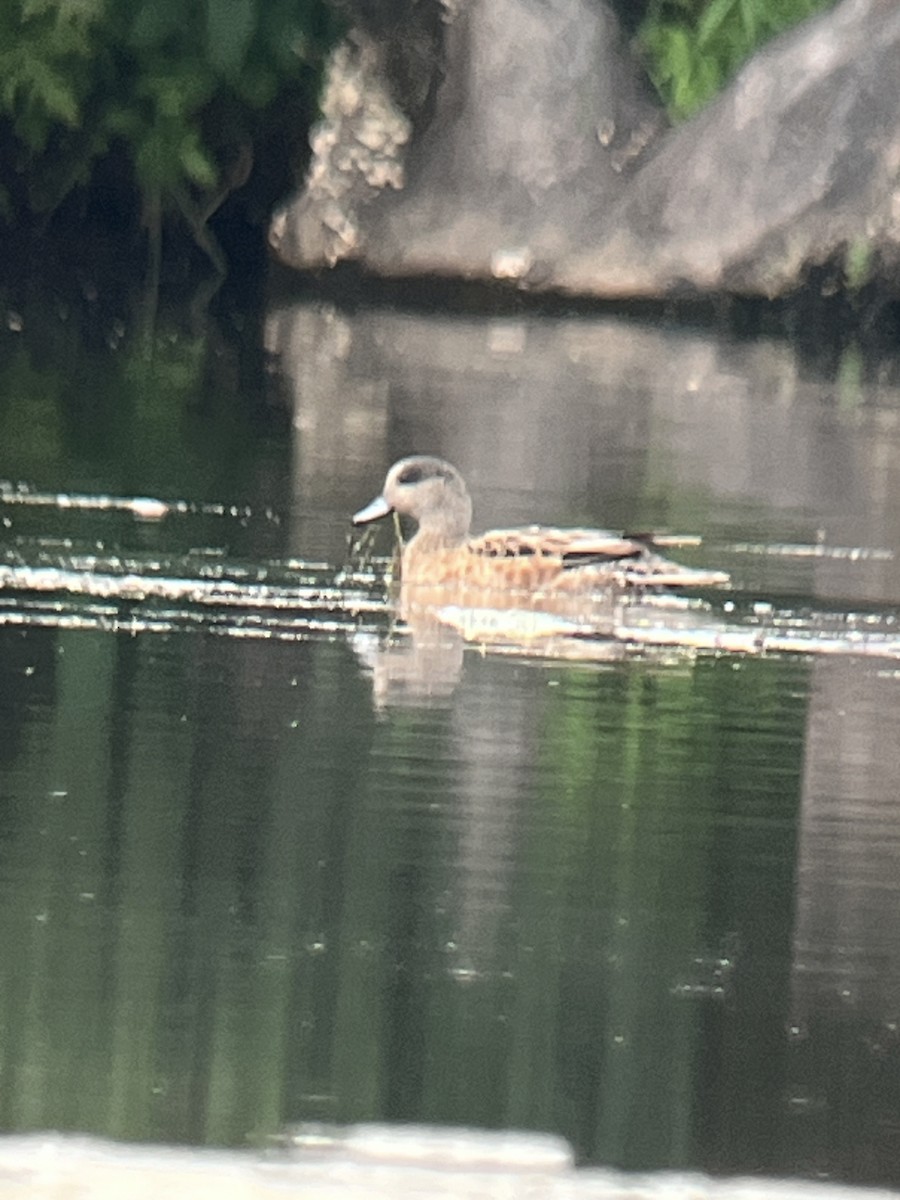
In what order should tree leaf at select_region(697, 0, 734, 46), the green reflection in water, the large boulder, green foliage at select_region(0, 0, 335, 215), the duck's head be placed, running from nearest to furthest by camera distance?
the green reflection in water
the duck's head
the large boulder
green foliage at select_region(0, 0, 335, 215)
tree leaf at select_region(697, 0, 734, 46)

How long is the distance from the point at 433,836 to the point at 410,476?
3334 millimetres

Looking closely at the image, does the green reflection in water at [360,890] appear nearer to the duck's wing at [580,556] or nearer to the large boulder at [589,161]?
the duck's wing at [580,556]

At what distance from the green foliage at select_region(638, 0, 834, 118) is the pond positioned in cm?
1401

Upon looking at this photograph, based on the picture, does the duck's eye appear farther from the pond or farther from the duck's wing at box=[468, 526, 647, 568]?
the duck's wing at box=[468, 526, 647, 568]

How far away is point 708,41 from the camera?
24734 millimetres

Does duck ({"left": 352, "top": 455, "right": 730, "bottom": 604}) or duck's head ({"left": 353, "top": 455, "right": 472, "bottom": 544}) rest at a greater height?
duck's head ({"left": 353, "top": 455, "right": 472, "bottom": 544})

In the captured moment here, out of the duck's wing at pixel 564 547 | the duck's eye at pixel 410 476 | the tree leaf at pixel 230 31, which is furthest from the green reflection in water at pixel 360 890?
the tree leaf at pixel 230 31

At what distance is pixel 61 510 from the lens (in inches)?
376

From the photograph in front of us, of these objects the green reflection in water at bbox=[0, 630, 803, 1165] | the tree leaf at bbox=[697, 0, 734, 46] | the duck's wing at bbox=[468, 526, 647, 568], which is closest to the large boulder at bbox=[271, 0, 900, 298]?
the tree leaf at bbox=[697, 0, 734, 46]

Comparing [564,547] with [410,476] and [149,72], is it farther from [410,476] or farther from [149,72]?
[149,72]

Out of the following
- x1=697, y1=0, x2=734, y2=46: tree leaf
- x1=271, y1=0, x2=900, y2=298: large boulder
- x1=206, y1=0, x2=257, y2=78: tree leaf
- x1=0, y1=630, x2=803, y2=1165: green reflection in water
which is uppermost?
x1=697, y1=0, x2=734, y2=46: tree leaf

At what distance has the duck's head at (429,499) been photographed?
8516mm

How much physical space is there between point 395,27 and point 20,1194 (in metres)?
23.3

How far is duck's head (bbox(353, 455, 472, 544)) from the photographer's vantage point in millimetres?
8516
